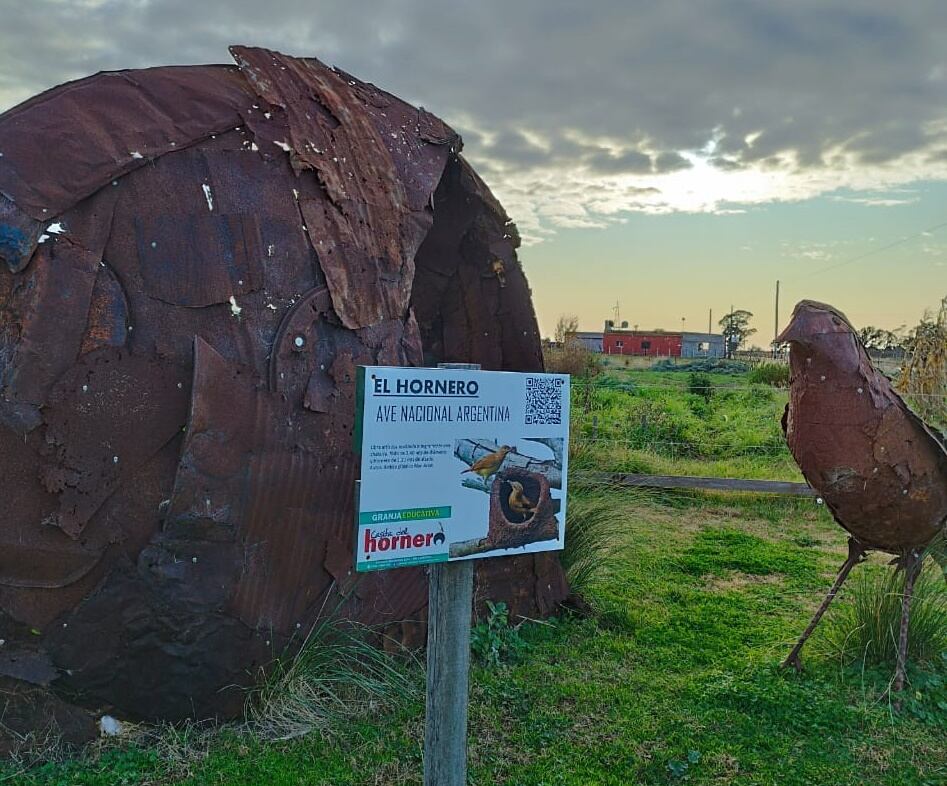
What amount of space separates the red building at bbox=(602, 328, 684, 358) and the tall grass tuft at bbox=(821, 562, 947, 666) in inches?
2084

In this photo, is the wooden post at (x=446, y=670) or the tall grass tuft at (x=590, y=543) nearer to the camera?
the wooden post at (x=446, y=670)

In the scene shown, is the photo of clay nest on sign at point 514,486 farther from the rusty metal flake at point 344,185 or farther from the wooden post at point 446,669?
the rusty metal flake at point 344,185

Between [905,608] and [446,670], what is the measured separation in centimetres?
299

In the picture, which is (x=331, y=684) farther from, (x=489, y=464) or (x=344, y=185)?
(x=344, y=185)

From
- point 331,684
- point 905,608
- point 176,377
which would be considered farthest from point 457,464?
point 905,608

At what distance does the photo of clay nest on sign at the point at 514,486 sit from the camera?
2672 millimetres

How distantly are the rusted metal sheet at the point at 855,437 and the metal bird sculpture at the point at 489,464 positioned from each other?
1.91 m

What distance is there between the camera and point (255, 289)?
11.3ft

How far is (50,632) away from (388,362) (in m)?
1.79

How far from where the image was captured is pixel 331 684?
3.74 m

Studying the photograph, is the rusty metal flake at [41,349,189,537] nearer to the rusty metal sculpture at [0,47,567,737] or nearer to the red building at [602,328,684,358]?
the rusty metal sculpture at [0,47,567,737]

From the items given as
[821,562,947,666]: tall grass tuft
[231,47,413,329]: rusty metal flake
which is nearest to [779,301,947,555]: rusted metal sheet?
[821,562,947,666]: tall grass tuft

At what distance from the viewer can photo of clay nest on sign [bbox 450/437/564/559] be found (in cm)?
267

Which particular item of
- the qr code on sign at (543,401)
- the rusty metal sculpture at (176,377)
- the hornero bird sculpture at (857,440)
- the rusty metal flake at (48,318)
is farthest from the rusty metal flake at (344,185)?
the hornero bird sculpture at (857,440)
